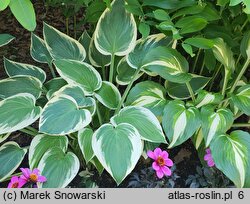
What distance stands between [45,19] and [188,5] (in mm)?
1250

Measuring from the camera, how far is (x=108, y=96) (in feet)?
4.98

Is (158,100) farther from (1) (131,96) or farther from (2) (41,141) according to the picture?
(2) (41,141)

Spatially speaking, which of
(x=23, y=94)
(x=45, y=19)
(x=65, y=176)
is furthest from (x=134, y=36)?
(x=45, y=19)

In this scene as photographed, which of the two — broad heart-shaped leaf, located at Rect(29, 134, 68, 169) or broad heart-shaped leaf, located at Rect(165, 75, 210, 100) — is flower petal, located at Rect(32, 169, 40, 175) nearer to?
broad heart-shaped leaf, located at Rect(29, 134, 68, 169)

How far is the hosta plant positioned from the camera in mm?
1365

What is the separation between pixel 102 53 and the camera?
5.21 feet

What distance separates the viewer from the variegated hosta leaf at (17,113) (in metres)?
1.39

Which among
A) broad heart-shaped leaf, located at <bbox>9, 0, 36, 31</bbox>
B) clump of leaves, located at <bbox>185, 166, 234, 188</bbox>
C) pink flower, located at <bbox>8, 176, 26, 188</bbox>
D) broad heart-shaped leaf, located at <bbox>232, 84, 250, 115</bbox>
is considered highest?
broad heart-shaped leaf, located at <bbox>9, 0, 36, 31</bbox>

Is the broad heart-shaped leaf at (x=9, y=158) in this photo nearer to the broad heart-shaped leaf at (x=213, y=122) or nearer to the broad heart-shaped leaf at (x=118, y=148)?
the broad heart-shaped leaf at (x=118, y=148)

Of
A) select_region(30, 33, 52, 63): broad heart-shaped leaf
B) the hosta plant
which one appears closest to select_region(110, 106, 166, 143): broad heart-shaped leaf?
the hosta plant

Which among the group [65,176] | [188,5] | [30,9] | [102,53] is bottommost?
[65,176]

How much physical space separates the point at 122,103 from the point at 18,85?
0.41 meters

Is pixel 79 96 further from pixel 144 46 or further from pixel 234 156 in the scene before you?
pixel 234 156

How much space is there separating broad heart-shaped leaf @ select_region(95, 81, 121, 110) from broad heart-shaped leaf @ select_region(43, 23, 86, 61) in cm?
20
